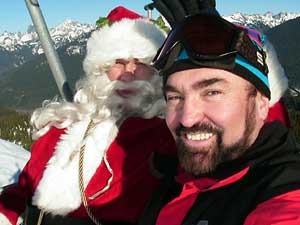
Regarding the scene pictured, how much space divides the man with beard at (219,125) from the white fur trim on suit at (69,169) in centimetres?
93

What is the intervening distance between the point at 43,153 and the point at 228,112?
5.71 feet

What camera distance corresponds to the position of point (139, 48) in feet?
9.75

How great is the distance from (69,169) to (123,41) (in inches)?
38.5

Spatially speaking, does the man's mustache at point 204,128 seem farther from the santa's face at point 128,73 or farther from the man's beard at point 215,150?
the santa's face at point 128,73

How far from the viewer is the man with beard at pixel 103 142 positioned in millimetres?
2707

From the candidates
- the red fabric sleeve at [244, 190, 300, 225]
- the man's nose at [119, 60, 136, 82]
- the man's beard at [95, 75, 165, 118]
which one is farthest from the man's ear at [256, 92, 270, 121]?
the man's nose at [119, 60, 136, 82]

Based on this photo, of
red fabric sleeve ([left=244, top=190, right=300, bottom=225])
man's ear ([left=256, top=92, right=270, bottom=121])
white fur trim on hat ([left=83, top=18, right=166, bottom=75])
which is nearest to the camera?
red fabric sleeve ([left=244, top=190, right=300, bottom=225])

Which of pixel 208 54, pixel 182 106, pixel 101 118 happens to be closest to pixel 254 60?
pixel 208 54

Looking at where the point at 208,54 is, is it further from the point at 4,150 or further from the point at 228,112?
the point at 4,150

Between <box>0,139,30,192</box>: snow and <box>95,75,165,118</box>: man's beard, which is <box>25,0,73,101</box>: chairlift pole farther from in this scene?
<box>0,139,30,192</box>: snow

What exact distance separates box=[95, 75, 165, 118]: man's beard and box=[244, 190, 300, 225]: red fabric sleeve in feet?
5.02

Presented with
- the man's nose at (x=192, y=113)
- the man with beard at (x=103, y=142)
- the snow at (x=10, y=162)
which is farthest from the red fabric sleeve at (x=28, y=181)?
the snow at (x=10, y=162)

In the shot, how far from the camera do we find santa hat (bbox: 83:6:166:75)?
2969 mm

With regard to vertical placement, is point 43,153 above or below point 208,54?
below
